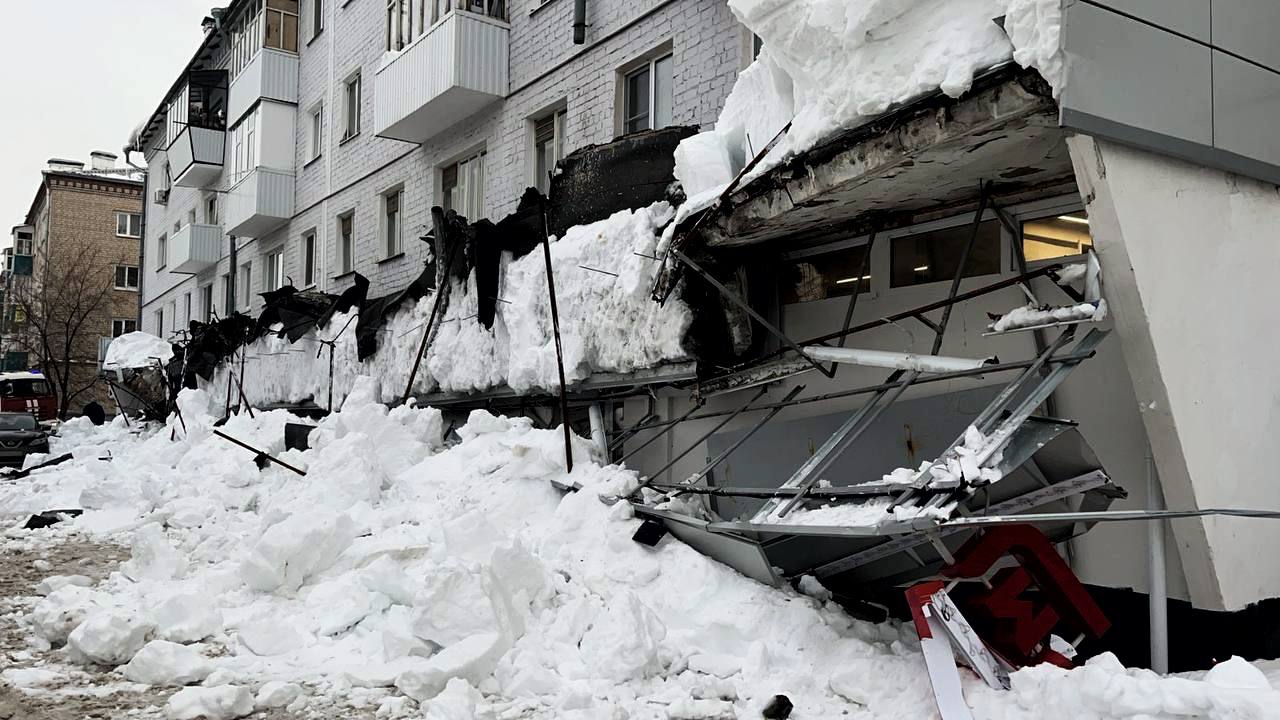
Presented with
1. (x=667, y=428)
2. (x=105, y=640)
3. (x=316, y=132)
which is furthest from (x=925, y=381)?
(x=316, y=132)

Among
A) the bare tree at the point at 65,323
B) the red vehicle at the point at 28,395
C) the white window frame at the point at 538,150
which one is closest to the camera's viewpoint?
the white window frame at the point at 538,150

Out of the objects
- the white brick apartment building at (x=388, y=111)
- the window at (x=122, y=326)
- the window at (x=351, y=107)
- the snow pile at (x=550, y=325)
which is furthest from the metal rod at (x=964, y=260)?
the window at (x=122, y=326)

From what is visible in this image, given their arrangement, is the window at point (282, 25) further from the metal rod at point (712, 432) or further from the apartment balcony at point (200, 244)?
the metal rod at point (712, 432)

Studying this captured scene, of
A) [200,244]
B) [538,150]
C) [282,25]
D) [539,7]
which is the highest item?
[282,25]

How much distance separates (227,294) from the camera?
2312 cm

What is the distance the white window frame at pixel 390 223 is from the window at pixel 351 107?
208 cm

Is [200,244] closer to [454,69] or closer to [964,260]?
[454,69]

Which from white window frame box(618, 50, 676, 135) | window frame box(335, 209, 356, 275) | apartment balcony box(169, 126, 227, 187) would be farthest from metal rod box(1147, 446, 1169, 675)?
apartment balcony box(169, 126, 227, 187)

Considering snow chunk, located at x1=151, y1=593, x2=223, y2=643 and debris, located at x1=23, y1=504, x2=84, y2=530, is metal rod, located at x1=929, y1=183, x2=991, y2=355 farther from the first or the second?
debris, located at x1=23, y1=504, x2=84, y2=530

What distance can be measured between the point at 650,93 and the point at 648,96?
0.12 meters

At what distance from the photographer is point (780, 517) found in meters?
4.91

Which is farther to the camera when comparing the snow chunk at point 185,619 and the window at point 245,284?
the window at point 245,284

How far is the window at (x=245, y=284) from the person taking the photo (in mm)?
21438

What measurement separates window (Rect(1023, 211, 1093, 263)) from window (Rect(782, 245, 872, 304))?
1.16 m
